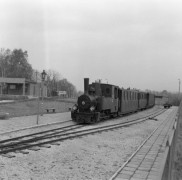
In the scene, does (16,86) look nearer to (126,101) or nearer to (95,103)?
(126,101)

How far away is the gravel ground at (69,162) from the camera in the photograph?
676cm

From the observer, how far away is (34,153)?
8.91 metres

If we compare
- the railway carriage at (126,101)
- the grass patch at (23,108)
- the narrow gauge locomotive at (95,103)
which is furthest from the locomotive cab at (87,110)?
the railway carriage at (126,101)

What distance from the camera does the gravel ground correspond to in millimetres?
6758

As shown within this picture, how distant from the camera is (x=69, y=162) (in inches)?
318

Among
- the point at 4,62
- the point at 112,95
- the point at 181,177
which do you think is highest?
the point at 4,62

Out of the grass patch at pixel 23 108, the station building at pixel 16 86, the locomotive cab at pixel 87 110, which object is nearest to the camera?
the locomotive cab at pixel 87 110

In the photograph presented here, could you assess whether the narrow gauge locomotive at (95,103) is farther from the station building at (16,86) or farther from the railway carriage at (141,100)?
the station building at (16,86)

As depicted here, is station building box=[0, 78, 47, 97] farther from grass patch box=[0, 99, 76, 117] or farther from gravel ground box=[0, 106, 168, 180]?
gravel ground box=[0, 106, 168, 180]

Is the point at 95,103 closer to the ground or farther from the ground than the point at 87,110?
farther from the ground

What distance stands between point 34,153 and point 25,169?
5.88ft

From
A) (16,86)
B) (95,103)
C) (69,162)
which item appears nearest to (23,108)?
(95,103)

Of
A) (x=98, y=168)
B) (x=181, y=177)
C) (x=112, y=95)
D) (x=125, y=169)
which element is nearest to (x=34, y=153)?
(x=98, y=168)

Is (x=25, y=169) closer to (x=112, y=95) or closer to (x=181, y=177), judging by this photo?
(x=181, y=177)
